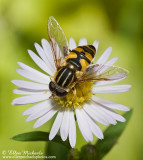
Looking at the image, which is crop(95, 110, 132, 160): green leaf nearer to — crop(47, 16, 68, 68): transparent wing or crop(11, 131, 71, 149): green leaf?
crop(11, 131, 71, 149): green leaf

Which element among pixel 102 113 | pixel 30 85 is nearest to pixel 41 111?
pixel 30 85

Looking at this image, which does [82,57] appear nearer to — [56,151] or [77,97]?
[77,97]

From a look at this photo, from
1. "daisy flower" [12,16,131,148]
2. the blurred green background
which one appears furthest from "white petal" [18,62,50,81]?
the blurred green background

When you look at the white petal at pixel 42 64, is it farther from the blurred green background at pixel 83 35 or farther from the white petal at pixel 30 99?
the blurred green background at pixel 83 35

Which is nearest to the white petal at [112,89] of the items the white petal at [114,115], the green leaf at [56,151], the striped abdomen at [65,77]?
the white petal at [114,115]

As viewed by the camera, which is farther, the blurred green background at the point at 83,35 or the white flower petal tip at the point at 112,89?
the blurred green background at the point at 83,35

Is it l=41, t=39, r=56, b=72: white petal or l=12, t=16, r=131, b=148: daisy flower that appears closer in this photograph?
l=12, t=16, r=131, b=148: daisy flower

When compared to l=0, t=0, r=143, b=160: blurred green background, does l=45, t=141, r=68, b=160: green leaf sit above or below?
below
